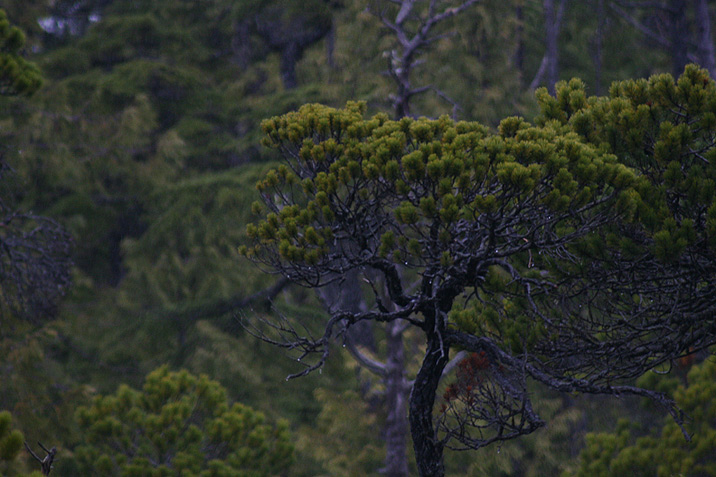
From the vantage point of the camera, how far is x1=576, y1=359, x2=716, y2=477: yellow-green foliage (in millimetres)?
7781

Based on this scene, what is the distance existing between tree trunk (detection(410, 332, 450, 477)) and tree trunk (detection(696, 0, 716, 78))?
350 inches

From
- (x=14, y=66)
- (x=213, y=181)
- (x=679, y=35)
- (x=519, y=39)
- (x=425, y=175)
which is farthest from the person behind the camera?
(x=519, y=39)

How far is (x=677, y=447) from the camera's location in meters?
8.02

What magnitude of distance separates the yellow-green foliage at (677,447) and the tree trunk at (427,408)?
346 centimetres

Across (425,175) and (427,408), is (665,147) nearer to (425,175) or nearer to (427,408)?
(425,175)

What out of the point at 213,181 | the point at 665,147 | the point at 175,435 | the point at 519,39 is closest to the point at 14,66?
the point at 175,435

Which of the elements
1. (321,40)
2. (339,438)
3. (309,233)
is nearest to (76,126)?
(321,40)

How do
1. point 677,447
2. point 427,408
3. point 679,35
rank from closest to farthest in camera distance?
point 427,408 → point 677,447 → point 679,35

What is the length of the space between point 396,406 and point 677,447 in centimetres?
361

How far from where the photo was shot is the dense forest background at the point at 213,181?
11.9m

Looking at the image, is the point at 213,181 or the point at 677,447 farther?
the point at 213,181

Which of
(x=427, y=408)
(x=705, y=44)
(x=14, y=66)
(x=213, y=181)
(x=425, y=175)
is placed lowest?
(x=427, y=408)

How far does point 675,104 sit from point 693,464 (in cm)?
459

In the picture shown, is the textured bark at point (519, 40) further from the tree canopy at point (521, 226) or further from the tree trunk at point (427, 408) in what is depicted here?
the tree trunk at point (427, 408)
